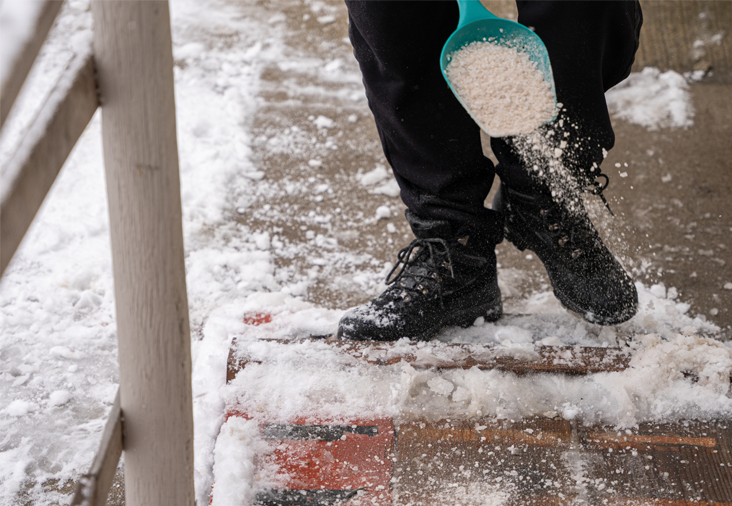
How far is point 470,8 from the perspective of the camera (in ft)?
3.94

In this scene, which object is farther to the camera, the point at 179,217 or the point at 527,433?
the point at 527,433

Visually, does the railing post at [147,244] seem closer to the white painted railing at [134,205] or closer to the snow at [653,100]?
the white painted railing at [134,205]

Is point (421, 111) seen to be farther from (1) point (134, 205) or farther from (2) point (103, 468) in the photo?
(2) point (103, 468)

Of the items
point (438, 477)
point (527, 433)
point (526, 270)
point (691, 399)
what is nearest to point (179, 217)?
point (438, 477)

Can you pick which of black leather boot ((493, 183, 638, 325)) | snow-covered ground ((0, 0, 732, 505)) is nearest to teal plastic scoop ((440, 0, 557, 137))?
black leather boot ((493, 183, 638, 325))

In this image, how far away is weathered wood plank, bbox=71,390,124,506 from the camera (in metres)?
0.69

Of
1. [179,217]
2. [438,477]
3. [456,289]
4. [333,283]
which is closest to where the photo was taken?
[179,217]

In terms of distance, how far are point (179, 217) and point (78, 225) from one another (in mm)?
1316

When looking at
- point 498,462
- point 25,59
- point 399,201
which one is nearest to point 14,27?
point 25,59

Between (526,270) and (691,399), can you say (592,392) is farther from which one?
(526,270)

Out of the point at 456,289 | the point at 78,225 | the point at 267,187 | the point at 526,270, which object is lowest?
the point at 526,270

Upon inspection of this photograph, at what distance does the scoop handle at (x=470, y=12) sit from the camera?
1.20 metres

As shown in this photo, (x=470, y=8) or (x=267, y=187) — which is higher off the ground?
(x=470, y=8)

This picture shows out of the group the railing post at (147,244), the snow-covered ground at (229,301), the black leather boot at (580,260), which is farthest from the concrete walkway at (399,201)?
the railing post at (147,244)
